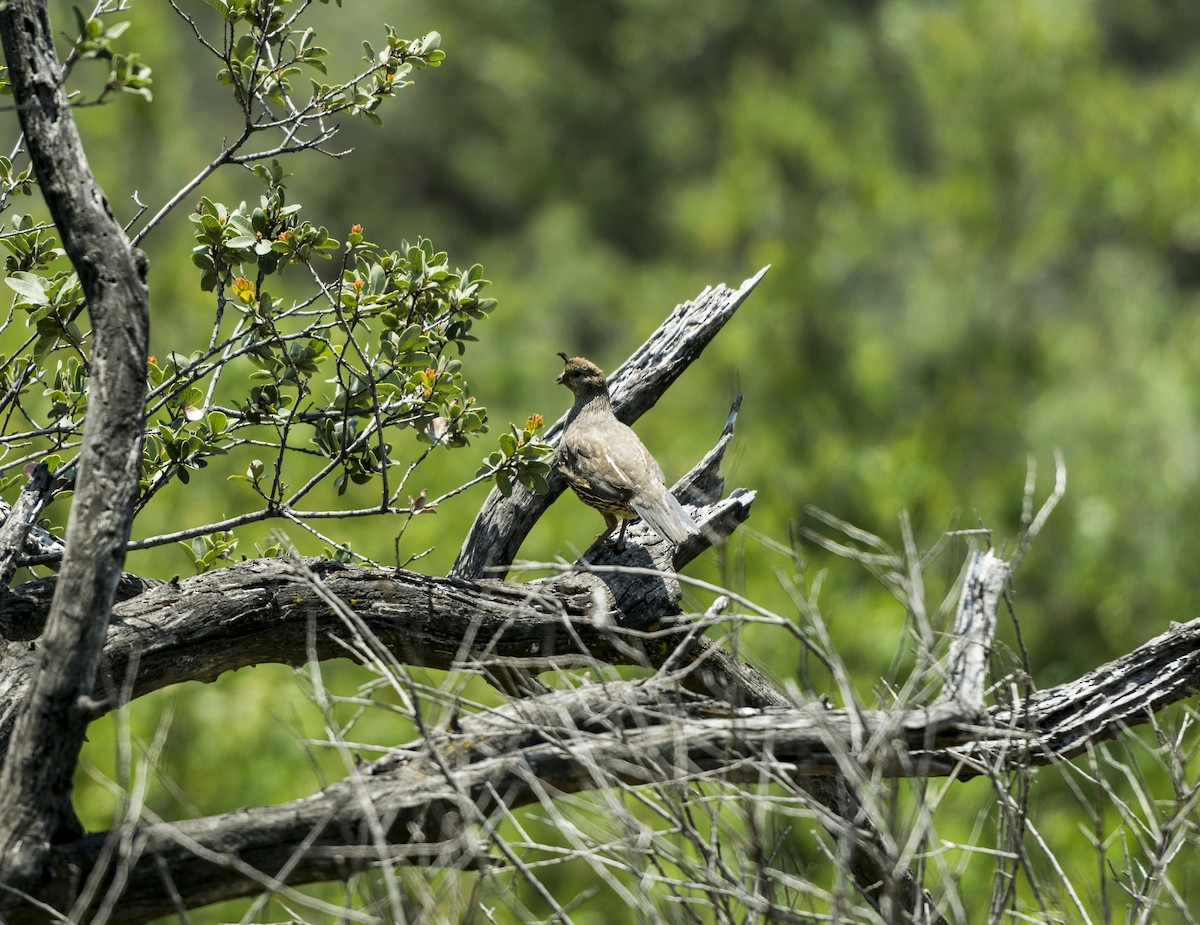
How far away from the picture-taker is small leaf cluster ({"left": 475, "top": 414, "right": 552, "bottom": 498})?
350 cm

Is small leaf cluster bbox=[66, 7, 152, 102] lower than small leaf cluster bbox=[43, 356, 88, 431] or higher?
lower

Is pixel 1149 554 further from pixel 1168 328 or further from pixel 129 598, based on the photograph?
pixel 129 598

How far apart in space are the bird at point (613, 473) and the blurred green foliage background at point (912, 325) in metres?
3.03

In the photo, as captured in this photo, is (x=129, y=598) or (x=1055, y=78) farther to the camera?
(x=1055, y=78)

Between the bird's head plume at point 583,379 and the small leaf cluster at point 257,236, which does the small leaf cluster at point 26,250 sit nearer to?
the small leaf cluster at point 257,236

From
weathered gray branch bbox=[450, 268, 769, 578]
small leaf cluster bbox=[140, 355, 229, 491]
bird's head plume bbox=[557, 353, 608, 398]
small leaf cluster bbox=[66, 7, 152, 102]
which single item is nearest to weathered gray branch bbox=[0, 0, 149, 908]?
small leaf cluster bbox=[66, 7, 152, 102]

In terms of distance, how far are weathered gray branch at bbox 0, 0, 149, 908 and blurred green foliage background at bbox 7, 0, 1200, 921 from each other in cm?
519

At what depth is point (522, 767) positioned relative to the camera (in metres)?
2.50

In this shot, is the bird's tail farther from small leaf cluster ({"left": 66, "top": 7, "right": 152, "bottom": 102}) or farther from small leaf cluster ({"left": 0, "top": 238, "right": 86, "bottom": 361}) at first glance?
small leaf cluster ({"left": 66, "top": 7, "right": 152, "bottom": 102})

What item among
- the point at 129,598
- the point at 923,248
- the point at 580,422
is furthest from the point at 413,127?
the point at 129,598

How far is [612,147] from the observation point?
21.1m

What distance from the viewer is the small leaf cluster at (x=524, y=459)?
350cm

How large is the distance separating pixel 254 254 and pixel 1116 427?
31.6 feet

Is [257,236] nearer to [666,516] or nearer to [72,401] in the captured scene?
[72,401]
